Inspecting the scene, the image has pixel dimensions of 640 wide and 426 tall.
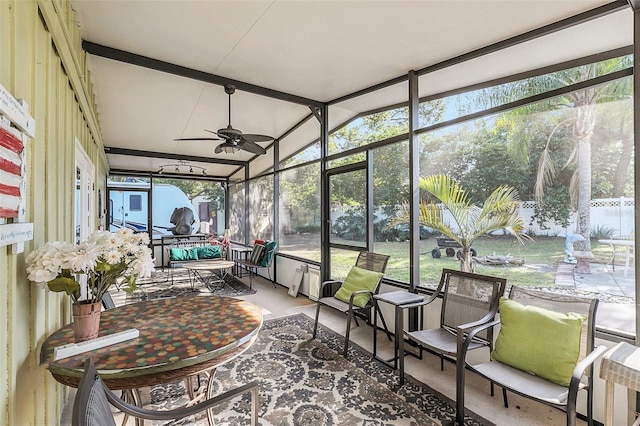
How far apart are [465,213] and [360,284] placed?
1338 mm

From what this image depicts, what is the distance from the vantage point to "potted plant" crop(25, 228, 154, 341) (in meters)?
1.28

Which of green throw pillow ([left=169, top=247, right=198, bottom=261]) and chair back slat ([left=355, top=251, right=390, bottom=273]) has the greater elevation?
chair back slat ([left=355, top=251, right=390, bottom=273])

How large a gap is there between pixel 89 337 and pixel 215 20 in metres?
2.44

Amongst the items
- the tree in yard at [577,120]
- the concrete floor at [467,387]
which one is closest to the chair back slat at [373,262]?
the concrete floor at [467,387]

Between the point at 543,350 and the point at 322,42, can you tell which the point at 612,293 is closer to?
the point at 543,350

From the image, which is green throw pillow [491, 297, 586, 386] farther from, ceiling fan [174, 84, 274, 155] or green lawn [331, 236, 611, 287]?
ceiling fan [174, 84, 274, 155]

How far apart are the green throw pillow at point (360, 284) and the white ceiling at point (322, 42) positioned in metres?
2.14

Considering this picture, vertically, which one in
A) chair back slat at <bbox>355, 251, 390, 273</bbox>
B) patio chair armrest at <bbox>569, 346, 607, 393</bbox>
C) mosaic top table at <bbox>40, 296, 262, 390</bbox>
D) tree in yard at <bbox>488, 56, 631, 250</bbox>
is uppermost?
tree in yard at <bbox>488, 56, 631, 250</bbox>

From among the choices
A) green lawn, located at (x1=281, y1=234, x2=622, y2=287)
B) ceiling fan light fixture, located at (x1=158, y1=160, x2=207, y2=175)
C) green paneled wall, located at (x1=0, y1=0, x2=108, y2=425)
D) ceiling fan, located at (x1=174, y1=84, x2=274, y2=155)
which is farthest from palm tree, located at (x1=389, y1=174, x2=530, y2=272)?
ceiling fan light fixture, located at (x1=158, y1=160, x2=207, y2=175)

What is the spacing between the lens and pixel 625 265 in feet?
6.34

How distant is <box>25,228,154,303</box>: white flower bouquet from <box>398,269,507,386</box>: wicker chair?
2.04 metres

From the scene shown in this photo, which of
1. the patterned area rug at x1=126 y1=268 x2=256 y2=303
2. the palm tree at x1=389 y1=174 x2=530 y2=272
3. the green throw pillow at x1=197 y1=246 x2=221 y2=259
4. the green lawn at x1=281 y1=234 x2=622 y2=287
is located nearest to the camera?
the green lawn at x1=281 y1=234 x2=622 y2=287

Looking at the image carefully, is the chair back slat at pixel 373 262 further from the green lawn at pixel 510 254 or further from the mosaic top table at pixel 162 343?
the mosaic top table at pixel 162 343

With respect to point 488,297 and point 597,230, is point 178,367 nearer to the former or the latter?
point 488,297
